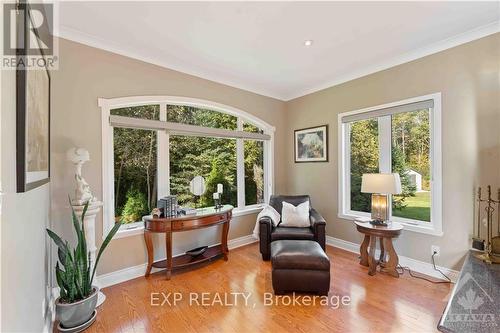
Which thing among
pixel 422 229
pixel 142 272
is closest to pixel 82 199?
pixel 142 272

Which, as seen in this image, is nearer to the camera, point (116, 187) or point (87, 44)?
point (87, 44)

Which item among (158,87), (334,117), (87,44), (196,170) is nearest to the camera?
(87,44)

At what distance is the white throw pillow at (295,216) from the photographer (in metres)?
3.33

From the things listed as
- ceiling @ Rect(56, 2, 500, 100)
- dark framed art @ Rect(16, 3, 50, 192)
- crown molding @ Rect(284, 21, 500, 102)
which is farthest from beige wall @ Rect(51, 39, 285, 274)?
crown molding @ Rect(284, 21, 500, 102)

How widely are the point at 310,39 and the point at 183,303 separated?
2994 millimetres

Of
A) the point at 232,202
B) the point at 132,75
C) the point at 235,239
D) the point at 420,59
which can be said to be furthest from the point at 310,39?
the point at 235,239

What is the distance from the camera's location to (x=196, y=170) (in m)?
3.41

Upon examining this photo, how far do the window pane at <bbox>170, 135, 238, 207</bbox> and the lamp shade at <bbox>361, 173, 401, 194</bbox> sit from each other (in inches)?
80.0

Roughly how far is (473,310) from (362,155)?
7.93ft

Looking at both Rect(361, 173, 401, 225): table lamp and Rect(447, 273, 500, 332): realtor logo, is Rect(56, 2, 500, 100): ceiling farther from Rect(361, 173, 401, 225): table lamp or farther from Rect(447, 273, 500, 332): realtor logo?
Rect(447, 273, 500, 332): realtor logo

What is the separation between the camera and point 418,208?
2959mm

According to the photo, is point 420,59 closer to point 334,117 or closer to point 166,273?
point 334,117

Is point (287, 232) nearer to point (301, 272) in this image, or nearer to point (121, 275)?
point (301, 272)

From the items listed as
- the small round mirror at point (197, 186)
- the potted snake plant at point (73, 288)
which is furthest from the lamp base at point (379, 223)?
the potted snake plant at point (73, 288)
